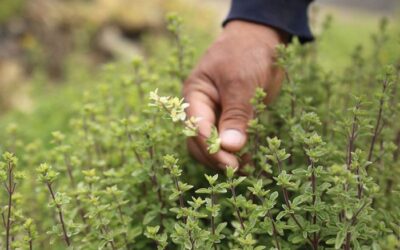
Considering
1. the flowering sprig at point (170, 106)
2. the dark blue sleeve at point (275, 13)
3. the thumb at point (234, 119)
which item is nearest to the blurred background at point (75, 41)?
the dark blue sleeve at point (275, 13)

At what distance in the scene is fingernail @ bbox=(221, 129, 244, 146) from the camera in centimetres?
203

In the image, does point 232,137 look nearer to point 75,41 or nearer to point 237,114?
point 237,114

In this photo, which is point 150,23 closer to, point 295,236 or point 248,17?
point 248,17

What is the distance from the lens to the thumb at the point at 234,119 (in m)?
2.04

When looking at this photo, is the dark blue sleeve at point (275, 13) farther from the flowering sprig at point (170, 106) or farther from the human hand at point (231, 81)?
the flowering sprig at point (170, 106)

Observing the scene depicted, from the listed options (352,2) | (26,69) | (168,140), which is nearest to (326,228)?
(168,140)

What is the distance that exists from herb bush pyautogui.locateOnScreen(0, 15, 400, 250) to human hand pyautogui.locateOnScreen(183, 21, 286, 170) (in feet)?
0.31

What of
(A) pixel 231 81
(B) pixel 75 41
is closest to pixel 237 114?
(A) pixel 231 81

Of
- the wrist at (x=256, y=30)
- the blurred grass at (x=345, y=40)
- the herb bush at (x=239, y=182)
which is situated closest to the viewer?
the herb bush at (x=239, y=182)

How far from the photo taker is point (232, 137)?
2059 millimetres

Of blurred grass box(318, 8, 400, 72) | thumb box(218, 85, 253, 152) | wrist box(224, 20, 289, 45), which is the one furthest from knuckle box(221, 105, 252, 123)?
blurred grass box(318, 8, 400, 72)

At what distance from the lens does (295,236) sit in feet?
5.56

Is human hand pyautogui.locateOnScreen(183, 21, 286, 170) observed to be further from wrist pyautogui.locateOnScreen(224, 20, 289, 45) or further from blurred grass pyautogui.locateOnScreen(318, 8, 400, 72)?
blurred grass pyautogui.locateOnScreen(318, 8, 400, 72)

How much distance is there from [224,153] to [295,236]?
0.49 metres
